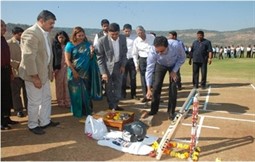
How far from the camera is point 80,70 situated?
6.85 metres

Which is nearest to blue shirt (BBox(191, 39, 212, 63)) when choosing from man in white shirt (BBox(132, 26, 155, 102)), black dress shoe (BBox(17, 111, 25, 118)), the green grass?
man in white shirt (BBox(132, 26, 155, 102))

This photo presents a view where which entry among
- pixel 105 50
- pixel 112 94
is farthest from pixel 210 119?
pixel 105 50

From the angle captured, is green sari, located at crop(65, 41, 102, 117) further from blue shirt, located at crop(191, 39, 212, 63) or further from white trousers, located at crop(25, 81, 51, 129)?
blue shirt, located at crop(191, 39, 212, 63)

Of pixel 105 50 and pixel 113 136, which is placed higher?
pixel 105 50

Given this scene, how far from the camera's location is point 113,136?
5.57 m

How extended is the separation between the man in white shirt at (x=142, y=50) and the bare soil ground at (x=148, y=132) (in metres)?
0.81

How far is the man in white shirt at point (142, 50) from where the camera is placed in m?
8.77

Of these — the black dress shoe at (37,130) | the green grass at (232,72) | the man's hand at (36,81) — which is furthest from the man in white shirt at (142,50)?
the green grass at (232,72)

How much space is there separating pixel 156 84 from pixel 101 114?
56.4 inches

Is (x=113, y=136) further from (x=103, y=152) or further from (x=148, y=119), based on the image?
(x=148, y=119)

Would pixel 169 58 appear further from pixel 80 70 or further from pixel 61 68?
pixel 61 68

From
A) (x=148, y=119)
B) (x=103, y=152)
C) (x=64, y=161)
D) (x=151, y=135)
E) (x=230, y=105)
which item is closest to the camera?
(x=64, y=161)

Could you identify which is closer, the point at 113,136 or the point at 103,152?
the point at 103,152

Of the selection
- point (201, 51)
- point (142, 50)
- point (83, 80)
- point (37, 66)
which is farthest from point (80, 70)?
point (201, 51)
